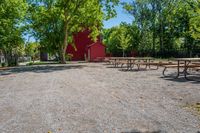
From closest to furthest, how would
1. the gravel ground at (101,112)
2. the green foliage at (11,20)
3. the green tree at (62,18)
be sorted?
the gravel ground at (101,112), the green tree at (62,18), the green foliage at (11,20)

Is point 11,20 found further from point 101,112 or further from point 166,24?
point 101,112

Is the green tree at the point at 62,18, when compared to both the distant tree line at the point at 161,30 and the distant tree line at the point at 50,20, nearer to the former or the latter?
the distant tree line at the point at 50,20

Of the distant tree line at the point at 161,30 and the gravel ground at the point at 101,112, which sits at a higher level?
the distant tree line at the point at 161,30

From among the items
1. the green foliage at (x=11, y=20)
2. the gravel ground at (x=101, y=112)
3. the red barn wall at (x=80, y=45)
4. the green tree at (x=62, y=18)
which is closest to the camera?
the gravel ground at (x=101, y=112)

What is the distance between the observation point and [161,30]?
59.9m

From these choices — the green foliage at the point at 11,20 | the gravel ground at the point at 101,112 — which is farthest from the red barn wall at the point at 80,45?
the gravel ground at the point at 101,112

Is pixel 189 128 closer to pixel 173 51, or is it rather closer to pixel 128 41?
pixel 173 51

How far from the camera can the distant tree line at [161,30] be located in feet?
177

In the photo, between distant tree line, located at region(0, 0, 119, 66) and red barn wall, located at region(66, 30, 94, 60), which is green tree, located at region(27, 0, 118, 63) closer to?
distant tree line, located at region(0, 0, 119, 66)

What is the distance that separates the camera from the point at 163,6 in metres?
59.7

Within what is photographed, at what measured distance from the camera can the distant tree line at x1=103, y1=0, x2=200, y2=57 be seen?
53.9m

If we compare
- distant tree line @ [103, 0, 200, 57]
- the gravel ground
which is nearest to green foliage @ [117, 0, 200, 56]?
distant tree line @ [103, 0, 200, 57]

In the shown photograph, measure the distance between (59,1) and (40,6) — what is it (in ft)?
11.3

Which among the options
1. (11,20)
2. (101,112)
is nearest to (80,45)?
(11,20)
